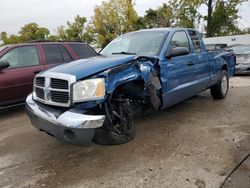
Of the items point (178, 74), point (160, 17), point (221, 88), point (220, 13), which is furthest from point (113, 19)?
point (178, 74)

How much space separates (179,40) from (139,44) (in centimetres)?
87

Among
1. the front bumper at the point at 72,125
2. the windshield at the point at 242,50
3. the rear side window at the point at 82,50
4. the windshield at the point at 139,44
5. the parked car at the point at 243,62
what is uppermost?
the windshield at the point at 139,44

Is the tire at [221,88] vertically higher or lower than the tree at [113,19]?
lower

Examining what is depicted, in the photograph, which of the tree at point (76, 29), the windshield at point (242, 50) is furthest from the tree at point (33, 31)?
the windshield at point (242, 50)

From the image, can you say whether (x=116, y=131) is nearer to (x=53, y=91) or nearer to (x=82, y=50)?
(x=53, y=91)

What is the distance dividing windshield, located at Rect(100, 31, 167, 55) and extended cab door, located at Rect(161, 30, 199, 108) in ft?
0.75

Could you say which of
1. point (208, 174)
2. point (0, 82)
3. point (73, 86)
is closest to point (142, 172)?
point (208, 174)

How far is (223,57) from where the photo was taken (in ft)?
26.0

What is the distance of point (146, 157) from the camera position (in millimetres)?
4371

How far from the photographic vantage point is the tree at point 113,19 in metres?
36.1

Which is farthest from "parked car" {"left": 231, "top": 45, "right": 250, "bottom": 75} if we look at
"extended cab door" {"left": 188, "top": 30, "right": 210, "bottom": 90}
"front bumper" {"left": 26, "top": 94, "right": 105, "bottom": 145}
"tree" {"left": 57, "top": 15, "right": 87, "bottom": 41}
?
"tree" {"left": 57, "top": 15, "right": 87, "bottom": 41}

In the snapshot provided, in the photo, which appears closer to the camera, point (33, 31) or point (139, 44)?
point (139, 44)

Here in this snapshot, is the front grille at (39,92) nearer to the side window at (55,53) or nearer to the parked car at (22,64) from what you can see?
the parked car at (22,64)

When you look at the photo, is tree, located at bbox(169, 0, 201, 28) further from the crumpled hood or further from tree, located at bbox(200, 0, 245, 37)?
the crumpled hood
